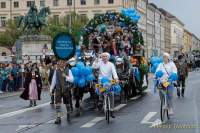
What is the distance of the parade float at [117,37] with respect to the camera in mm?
24109

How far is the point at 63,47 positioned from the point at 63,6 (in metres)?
95.1

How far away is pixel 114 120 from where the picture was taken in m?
17.3

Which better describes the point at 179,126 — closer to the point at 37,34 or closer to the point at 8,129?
the point at 8,129

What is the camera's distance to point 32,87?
77.8ft

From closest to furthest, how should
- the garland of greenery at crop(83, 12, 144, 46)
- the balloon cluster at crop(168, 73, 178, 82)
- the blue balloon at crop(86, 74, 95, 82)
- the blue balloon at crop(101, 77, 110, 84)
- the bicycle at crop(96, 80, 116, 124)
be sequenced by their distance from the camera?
the balloon cluster at crop(168, 73, 178, 82), the bicycle at crop(96, 80, 116, 124), the blue balloon at crop(101, 77, 110, 84), the blue balloon at crop(86, 74, 95, 82), the garland of greenery at crop(83, 12, 144, 46)

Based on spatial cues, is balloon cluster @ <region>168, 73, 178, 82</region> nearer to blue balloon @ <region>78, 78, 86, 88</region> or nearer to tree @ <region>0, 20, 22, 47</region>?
blue balloon @ <region>78, 78, 86, 88</region>

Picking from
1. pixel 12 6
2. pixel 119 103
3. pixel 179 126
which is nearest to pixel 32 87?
pixel 119 103

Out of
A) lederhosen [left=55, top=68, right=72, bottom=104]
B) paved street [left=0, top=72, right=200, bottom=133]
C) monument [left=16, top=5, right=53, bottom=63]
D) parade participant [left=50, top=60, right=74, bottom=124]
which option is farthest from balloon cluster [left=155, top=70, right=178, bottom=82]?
monument [left=16, top=5, right=53, bottom=63]

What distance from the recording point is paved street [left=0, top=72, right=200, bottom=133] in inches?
598

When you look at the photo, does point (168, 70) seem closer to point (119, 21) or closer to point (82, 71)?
point (82, 71)

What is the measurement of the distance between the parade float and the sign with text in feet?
2.28

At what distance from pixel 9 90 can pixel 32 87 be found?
12666 millimetres

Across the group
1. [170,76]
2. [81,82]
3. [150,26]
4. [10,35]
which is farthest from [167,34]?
[170,76]

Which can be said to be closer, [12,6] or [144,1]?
[12,6]
